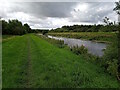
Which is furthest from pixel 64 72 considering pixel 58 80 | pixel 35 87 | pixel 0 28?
pixel 0 28

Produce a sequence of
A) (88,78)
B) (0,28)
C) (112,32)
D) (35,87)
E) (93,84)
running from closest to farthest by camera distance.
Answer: (35,87) < (93,84) < (88,78) < (112,32) < (0,28)

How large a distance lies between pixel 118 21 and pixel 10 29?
7188 centimetres

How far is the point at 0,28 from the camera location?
6334cm

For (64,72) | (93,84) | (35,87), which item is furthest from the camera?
(64,72)

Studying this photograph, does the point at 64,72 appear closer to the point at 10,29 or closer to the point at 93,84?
the point at 93,84

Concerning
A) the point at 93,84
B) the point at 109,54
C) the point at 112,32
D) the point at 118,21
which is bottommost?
the point at 93,84

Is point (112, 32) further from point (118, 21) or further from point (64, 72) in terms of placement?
point (64, 72)

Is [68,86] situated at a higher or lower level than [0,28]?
lower

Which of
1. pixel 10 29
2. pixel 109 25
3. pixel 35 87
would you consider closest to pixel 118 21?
pixel 109 25

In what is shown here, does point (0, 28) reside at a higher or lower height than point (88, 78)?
higher

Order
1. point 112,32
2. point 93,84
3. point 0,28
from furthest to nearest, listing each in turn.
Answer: point 0,28, point 112,32, point 93,84

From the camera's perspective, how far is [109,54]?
33.2 feet

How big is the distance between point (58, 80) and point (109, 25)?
5179 millimetres

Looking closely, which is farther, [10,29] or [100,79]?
[10,29]
